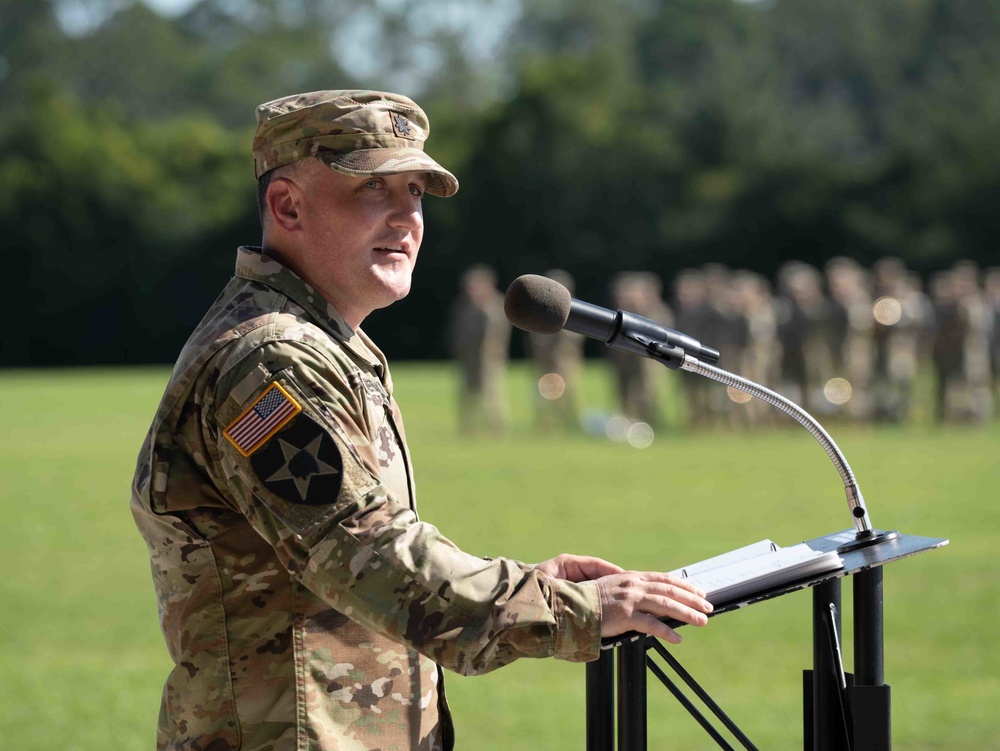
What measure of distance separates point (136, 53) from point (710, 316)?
196 feet

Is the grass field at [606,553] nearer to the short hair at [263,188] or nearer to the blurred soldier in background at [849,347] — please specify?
the blurred soldier in background at [849,347]

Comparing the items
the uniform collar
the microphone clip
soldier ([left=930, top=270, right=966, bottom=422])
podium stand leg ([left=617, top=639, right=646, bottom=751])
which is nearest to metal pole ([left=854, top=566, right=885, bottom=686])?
podium stand leg ([left=617, top=639, right=646, bottom=751])

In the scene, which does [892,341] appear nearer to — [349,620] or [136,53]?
[349,620]

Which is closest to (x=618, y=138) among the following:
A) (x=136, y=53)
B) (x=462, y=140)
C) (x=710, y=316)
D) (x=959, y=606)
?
(x=462, y=140)

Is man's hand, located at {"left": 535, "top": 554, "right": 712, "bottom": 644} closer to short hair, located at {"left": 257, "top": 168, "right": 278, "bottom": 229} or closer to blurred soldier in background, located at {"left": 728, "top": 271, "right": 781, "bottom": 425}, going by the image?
short hair, located at {"left": 257, "top": 168, "right": 278, "bottom": 229}

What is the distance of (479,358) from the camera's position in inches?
944

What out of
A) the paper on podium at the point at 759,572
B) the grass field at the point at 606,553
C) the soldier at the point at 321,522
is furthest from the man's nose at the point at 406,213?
the grass field at the point at 606,553

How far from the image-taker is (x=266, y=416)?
7.94 feet

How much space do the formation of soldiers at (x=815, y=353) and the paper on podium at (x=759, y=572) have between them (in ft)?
68.2

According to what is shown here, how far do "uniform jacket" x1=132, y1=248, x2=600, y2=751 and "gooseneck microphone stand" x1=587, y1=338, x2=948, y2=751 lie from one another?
318mm

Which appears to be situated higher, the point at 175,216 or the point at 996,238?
the point at 175,216

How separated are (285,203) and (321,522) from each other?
69 cm

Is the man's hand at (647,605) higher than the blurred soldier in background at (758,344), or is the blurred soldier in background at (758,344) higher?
the blurred soldier in background at (758,344)

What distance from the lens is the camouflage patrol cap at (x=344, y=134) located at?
8.77 ft
